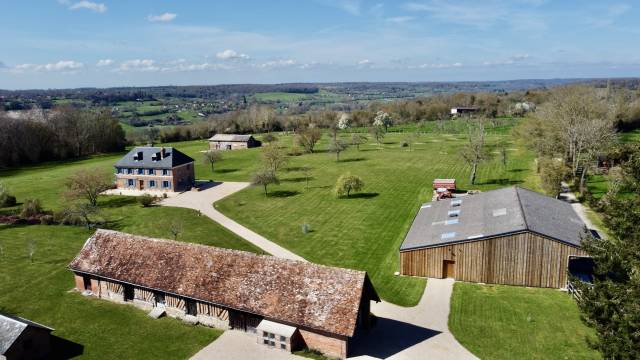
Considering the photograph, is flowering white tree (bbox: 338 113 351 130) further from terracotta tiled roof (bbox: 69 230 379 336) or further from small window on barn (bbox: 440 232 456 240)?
terracotta tiled roof (bbox: 69 230 379 336)

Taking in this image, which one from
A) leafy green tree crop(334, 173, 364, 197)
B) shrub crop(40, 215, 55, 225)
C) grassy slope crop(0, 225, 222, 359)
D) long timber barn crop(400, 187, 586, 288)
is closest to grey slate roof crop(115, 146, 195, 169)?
shrub crop(40, 215, 55, 225)

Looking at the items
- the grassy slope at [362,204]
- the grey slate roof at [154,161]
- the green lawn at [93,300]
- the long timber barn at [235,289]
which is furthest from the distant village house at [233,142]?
the long timber barn at [235,289]

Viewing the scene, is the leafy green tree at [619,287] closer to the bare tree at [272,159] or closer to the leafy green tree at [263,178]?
the leafy green tree at [263,178]

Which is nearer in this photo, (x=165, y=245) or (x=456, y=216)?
(x=165, y=245)

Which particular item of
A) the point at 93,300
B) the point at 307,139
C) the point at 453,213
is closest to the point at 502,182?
the point at 453,213

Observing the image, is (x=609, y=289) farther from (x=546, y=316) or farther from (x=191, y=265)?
(x=191, y=265)

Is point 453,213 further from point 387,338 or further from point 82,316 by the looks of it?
point 82,316

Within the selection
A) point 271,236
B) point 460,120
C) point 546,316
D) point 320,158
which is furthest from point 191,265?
point 460,120
